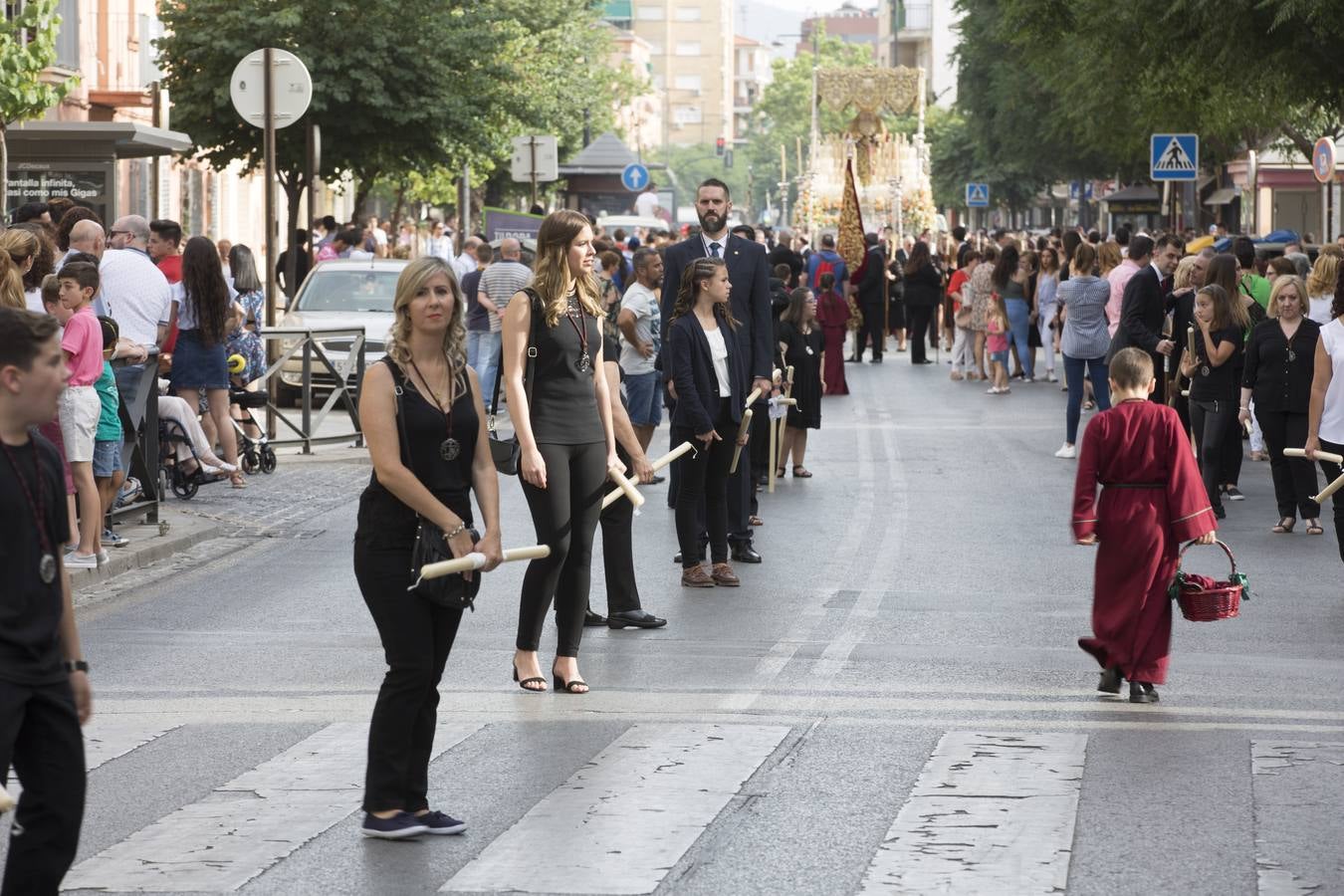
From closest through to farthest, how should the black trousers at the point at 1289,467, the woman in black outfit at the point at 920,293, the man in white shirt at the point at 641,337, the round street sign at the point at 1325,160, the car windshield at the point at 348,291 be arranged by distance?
the black trousers at the point at 1289,467 → the man in white shirt at the point at 641,337 → the car windshield at the point at 348,291 → the round street sign at the point at 1325,160 → the woman in black outfit at the point at 920,293

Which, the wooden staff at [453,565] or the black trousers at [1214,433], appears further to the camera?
the black trousers at [1214,433]

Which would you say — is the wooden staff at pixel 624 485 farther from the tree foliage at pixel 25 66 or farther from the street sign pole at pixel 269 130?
the tree foliage at pixel 25 66

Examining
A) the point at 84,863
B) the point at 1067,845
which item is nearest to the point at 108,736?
the point at 84,863

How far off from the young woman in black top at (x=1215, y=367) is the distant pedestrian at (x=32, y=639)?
1126 cm

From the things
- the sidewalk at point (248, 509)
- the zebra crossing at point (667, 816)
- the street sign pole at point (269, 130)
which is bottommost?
the zebra crossing at point (667, 816)

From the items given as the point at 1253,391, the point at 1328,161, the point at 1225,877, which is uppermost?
the point at 1328,161

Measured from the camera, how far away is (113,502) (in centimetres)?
1351

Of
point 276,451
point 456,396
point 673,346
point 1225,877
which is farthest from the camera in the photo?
point 276,451

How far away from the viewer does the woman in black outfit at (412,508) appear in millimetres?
6441

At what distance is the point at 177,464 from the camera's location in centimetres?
1568

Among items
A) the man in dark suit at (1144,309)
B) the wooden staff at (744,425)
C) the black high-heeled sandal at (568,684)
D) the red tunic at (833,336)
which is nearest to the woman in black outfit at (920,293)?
the red tunic at (833,336)

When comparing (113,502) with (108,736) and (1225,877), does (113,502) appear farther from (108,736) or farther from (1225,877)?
(1225,877)

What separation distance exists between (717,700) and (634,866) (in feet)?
8.22

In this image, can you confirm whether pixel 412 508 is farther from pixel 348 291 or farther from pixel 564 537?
pixel 348 291
